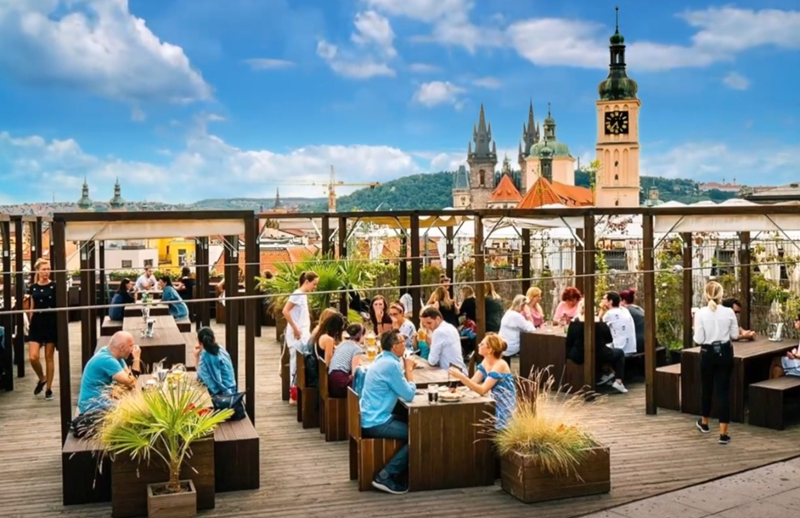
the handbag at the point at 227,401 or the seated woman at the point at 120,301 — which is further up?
the seated woman at the point at 120,301

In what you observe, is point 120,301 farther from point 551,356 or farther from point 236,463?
point 236,463

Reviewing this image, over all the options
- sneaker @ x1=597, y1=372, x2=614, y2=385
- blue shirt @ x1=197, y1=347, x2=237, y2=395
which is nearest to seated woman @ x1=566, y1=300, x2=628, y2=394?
sneaker @ x1=597, y1=372, x2=614, y2=385

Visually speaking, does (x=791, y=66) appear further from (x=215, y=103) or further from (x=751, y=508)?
(x=751, y=508)

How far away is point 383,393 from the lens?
727 cm

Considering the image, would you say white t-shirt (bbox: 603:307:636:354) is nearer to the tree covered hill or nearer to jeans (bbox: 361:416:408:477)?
jeans (bbox: 361:416:408:477)

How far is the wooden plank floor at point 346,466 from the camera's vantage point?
6.86 meters

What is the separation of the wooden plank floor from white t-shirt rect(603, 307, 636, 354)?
76 cm

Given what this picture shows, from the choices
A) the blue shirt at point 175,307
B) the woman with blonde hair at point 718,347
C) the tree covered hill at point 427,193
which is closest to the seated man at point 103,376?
the woman with blonde hair at point 718,347

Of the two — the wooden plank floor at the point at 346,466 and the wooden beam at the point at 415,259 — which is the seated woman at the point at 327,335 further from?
the wooden beam at the point at 415,259

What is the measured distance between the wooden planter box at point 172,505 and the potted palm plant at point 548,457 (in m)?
2.24

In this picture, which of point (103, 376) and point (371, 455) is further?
point (103, 376)

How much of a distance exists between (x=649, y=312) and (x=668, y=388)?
0.87 meters

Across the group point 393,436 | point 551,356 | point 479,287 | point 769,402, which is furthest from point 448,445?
point 551,356

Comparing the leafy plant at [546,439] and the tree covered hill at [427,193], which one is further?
the tree covered hill at [427,193]
